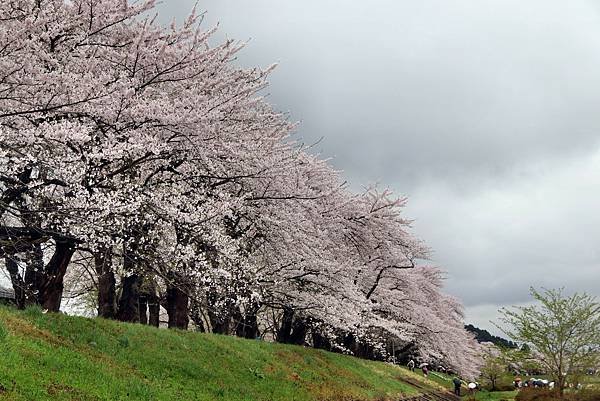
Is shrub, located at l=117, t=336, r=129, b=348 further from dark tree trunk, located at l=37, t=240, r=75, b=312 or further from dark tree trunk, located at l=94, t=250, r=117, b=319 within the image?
dark tree trunk, located at l=94, t=250, r=117, b=319

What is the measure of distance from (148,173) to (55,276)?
4.05 m

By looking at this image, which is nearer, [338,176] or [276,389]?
[276,389]

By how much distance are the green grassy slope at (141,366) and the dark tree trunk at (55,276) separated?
5.54ft

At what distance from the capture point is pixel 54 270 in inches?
570

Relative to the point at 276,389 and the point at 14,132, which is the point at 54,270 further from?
the point at 276,389

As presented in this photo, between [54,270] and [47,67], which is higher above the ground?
[47,67]

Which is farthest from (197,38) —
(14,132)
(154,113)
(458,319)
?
(458,319)

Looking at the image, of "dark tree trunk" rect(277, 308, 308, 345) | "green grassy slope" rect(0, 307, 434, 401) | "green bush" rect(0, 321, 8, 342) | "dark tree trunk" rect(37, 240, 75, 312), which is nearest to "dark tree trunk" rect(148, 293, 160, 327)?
"dark tree trunk" rect(277, 308, 308, 345)

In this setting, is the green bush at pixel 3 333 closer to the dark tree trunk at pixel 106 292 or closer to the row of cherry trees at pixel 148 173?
the row of cherry trees at pixel 148 173

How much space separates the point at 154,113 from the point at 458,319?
199 ft

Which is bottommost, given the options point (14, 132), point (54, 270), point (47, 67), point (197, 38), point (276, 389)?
point (276, 389)

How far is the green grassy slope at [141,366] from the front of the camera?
860 cm

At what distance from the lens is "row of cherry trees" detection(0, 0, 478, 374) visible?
36.2 ft

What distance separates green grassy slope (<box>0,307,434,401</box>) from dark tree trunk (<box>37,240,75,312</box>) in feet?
5.54
